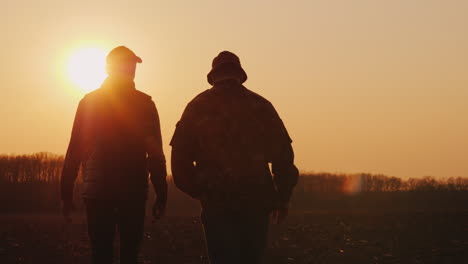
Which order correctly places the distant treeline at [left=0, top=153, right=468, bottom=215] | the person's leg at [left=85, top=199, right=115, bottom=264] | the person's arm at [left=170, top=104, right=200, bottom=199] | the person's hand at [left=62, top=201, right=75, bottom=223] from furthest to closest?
the distant treeline at [left=0, top=153, right=468, bottom=215], the person's hand at [left=62, top=201, right=75, bottom=223], the person's leg at [left=85, top=199, right=115, bottom=264], the person's arm at [left=170, top=104, right=200, bottom=199]

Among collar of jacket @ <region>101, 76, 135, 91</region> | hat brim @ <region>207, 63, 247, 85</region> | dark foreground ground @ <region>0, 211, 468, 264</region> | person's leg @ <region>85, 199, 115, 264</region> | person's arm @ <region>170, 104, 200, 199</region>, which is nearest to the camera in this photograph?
person's arm @ <region>170, 104, 200, 199</region>

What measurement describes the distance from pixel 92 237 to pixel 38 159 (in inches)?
2632

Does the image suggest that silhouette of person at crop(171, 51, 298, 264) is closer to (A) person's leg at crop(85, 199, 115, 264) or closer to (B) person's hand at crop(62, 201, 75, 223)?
(A) person's leg at crop(85, 199, 115, 264)

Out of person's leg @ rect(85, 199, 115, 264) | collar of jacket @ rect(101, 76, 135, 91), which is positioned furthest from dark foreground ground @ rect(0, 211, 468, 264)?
collar of jacket @ rect(101, 76, 135, 91)

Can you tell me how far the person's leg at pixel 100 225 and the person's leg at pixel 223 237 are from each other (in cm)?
113

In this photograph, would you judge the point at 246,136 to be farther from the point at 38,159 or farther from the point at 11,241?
the point at 38,159

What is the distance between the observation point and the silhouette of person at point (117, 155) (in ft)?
21.8

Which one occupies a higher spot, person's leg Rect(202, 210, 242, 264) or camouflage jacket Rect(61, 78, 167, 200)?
camouflage jacket Rect(61, 78, 167, 200)

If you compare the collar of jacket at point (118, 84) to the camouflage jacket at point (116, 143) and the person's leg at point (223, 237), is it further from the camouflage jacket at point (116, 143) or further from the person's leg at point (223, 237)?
the person's leg at point (223, 237)

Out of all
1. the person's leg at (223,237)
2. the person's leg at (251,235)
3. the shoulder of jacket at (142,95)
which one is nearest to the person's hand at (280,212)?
the person's leg at (251,235)

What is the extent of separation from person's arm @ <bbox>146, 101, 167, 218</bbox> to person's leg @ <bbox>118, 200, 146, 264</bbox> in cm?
37

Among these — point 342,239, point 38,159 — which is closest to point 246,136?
point 342,239

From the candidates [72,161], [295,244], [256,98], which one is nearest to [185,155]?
[256,98]

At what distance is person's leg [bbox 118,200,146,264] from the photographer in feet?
21.9
